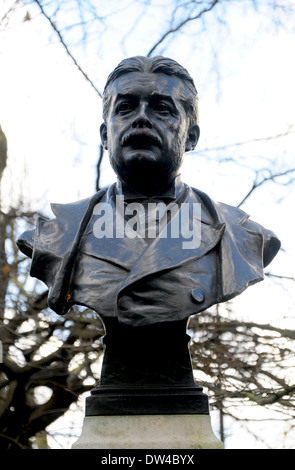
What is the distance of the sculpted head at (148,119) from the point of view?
2.75m

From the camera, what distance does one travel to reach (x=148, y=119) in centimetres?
274

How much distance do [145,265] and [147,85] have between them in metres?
0.88

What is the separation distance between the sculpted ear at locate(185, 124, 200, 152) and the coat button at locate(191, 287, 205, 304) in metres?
0.86

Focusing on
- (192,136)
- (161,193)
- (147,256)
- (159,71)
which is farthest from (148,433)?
(159,71)

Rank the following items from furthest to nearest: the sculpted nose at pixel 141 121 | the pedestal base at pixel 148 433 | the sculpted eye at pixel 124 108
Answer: the sculpted eye at pixel 124 108 < the sculpted nose at pixel 141 121 < the pedestal base at pixel 148 433

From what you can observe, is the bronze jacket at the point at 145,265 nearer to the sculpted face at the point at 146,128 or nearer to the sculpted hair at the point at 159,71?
the sculpted face at the point at 146,128

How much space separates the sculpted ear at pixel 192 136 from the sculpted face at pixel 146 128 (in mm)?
106

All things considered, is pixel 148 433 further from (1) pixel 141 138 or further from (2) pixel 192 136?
(2) pixel 192 136

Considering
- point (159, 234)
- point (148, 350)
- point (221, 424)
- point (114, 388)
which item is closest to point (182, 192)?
point (159, 234)

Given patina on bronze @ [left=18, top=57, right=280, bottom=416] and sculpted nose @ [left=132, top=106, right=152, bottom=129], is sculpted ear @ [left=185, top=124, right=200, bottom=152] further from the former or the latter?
sculpted nose @ [left=132, top=106, right=152, bottom=129]

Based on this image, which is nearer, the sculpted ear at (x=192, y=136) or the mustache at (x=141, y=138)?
the mustache at (x=141, y=138)

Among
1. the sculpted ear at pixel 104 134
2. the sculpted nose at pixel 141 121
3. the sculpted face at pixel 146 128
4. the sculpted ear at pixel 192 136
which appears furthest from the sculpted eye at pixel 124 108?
the sculpted ear at pixel 192 136

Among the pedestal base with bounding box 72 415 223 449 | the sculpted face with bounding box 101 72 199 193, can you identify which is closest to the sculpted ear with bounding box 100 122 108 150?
the sculpted face with bounding box 101 72 199 193

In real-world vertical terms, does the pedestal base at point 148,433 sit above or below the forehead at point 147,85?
below
